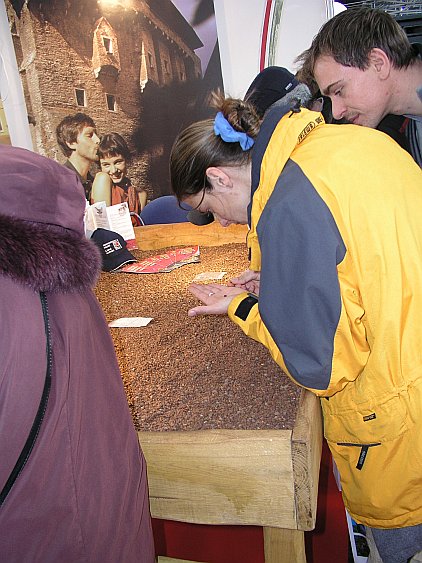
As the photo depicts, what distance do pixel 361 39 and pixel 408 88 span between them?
9.3 inches

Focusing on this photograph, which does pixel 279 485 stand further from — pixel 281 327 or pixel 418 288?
pixel 418 288

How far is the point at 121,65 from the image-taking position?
163 inches

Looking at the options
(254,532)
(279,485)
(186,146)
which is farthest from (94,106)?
(279,485)

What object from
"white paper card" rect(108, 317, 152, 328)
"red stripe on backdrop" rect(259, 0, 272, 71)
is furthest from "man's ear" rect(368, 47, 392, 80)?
"red stripe on backdrop" rect(259, 0, 272, 71)

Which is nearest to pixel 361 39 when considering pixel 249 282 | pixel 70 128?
pixel 249 282

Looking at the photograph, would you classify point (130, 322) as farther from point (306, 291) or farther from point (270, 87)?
point (270, 87)

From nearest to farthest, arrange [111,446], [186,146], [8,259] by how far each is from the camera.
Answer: [8,259], [111,446], [186,146]

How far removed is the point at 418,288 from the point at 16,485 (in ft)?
2.34

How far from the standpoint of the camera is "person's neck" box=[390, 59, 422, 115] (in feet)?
5.25

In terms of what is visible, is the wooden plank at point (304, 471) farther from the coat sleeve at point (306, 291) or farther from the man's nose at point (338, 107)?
the man's nose at point (338, 107)

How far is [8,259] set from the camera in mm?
609

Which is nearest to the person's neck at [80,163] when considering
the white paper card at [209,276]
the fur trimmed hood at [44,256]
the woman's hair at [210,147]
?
the white paper card at [209,276]

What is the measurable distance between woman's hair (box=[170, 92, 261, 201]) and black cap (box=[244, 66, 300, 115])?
782mm

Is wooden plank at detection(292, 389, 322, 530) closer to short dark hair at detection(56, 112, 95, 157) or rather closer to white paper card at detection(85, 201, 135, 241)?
white paper card at detection(85, 201, 135, 241)
